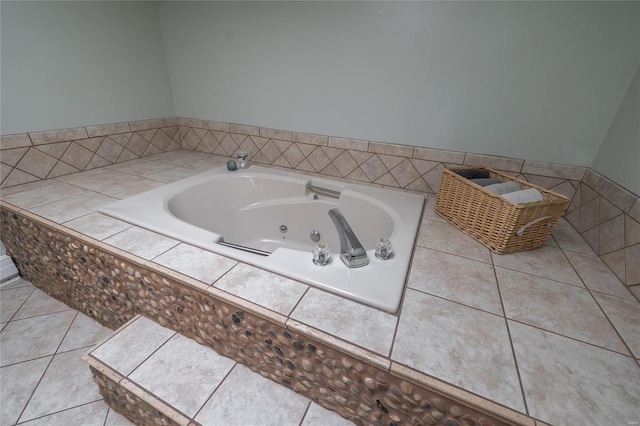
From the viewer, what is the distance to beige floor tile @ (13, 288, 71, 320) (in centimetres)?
123

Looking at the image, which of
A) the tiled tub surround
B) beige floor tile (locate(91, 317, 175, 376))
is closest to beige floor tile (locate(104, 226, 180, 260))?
the tiled tub surround

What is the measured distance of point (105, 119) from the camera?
1658 mm

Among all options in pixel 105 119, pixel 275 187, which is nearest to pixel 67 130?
pixel 105 119

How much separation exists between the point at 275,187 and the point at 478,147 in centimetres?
116

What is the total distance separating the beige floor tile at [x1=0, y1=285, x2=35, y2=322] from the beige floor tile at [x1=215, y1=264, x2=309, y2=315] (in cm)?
131

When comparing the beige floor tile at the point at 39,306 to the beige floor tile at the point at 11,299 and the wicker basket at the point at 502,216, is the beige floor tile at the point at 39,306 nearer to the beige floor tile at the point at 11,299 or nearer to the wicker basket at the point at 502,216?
the beige floor tile at the point at 11,299

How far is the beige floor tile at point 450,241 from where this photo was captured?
3.16 feet

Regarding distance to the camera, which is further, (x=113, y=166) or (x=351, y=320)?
(x=113, y=166)

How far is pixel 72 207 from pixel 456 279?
1.64 meters

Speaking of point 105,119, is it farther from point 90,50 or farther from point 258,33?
point 258,33

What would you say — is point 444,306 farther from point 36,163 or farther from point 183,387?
point 36,163

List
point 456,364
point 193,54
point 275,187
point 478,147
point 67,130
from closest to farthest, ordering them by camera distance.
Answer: point 456,364 → point 478,147 → point 67,130 → point 275,187 → point 193,54

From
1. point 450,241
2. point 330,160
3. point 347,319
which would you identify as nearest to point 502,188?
point 450,241

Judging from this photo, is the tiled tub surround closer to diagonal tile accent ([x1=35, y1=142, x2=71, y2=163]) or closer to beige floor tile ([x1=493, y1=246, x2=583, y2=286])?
beige floor tile ([x1=493, y1=246, x2=583, y2=286])
